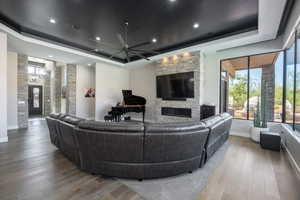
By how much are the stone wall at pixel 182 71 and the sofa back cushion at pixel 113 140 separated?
4103 millimetres

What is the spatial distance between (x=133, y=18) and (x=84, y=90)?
563 cm

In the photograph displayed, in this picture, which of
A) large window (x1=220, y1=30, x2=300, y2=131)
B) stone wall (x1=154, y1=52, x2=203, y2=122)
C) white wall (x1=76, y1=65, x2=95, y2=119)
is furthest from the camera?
white wall (x1=76, y1=65, x2=95, y2=119)

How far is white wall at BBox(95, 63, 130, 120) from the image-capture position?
740 centimetres

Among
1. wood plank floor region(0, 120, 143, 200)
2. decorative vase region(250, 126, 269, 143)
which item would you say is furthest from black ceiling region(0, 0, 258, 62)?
wood plank floor region(0, 120, 143, 200)

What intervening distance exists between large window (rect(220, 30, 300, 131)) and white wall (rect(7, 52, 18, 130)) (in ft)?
27.0

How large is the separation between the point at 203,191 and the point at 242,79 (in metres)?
4.61

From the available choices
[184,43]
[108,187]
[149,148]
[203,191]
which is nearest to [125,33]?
[184,43]

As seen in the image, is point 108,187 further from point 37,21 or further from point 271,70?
point 271,70

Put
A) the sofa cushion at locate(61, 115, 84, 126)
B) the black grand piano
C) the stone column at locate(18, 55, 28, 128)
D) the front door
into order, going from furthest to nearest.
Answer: the front door, the black grand piano, the stone column at locate(18, 55, 28, 128), the sofa cushion at locate(61, 115, 84, 126)

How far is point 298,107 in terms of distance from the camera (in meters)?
3.31

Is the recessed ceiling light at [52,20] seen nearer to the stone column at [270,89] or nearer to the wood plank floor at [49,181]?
the wood plank floor at [49,181]

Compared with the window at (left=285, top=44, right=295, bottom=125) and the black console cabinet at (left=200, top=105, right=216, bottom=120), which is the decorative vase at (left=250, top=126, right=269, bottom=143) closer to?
the window at (left=285, top=44, right=295, bottom=125)

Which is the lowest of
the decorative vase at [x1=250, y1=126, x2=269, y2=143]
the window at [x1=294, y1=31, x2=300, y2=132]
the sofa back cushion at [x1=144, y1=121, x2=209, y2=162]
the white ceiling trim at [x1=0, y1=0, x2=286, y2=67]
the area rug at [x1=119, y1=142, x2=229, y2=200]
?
the area rug at [x1=119, y1=142, x2=229, y2=200]

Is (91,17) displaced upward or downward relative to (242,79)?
upward
